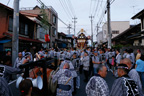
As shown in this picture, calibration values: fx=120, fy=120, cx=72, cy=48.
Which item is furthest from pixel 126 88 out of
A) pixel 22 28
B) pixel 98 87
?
pixel 22 28

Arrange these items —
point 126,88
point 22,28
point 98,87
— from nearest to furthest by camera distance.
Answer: point 126,88 → point 98,87 → point 22,28

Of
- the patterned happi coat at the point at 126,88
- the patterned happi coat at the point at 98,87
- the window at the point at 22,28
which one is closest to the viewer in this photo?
the patterned happi coat at the point at 126,88

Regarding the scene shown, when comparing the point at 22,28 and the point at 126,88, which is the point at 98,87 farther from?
the point at 22,28

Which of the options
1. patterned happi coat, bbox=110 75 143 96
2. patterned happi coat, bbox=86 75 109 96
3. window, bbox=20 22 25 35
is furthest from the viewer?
window, bbox=20 22 25 35

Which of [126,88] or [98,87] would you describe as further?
[98,87]

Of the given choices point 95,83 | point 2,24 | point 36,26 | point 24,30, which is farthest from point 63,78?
point 36,26

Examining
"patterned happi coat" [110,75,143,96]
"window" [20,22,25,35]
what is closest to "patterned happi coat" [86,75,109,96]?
"patterned happi coat" [110,75,143,96]

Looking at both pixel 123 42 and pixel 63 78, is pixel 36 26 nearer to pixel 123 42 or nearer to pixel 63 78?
pixel 123 42

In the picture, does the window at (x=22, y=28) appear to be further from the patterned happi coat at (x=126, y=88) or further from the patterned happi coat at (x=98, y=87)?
the patterned happi coat at (x=126, y=88)

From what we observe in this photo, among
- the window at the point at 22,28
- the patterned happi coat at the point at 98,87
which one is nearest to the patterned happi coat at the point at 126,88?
the patterned happi coat at the point at 98,87

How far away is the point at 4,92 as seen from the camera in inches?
101

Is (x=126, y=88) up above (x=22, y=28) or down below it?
below

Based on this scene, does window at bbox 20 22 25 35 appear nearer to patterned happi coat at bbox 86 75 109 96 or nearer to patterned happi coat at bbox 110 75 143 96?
patterned happi coat at bbox 86 75 109 96

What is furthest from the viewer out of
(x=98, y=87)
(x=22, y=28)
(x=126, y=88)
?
(x=22, y=28)
